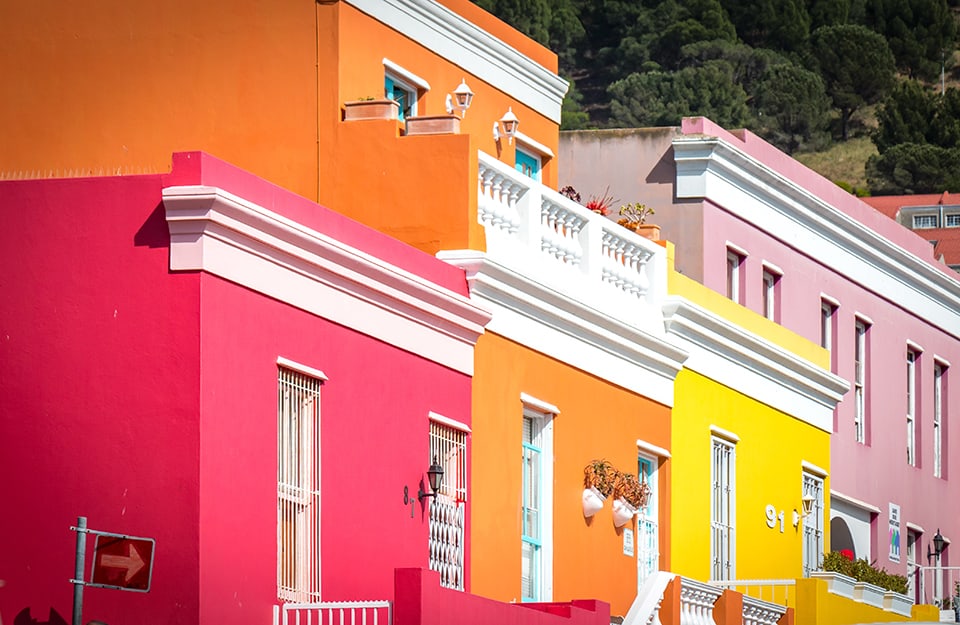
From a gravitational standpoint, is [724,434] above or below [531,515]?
above

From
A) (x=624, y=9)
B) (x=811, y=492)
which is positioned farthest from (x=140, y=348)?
(x=624, y=9)

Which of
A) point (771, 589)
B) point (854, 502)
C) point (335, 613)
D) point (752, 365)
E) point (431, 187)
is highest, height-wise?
point (431, 187)

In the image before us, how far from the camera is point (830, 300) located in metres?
32.8

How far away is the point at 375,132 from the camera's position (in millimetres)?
20906

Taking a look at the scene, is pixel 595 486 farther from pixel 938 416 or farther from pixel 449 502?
pixel 938 416

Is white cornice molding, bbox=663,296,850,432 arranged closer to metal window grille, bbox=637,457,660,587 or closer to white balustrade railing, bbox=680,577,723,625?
metal window grille, bbox=637,457,660,587

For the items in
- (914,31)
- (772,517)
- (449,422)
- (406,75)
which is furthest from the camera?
(914,31)

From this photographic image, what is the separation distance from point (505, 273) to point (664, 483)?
4.35 meters

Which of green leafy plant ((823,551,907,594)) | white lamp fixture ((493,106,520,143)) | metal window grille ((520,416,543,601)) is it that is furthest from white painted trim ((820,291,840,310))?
metal window grille ((520,416,543,601))

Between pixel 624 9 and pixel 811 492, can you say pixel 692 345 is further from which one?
pixel 624 9

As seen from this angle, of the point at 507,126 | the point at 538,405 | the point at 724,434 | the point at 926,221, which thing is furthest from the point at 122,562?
the point at 926,221

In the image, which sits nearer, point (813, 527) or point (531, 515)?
point (531, 515)

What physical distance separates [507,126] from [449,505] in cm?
614

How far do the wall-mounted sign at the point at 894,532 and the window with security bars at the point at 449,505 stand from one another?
51.0 feet
